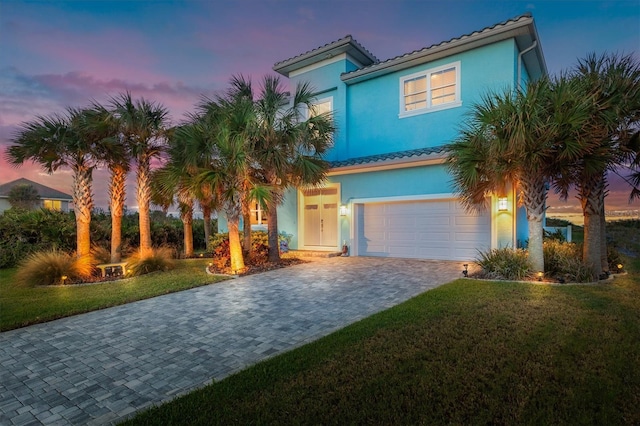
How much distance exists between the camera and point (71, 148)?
31.5 feet

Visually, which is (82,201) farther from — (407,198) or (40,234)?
(407,198)

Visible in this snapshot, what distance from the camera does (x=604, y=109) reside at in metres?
7.38

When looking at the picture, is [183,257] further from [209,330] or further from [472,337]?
[472,337]

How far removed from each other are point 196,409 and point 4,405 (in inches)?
75.1

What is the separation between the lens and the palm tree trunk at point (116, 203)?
1067 centimetres

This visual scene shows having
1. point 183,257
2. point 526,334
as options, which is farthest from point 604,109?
point 183,257

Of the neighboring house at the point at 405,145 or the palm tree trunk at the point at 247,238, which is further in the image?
the palm tree trunk at the point at 247,238

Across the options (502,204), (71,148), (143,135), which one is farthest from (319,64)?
(71,148)

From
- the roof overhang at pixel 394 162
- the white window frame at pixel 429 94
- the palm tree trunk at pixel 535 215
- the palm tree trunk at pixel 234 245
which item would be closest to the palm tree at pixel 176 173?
the palm tree trunk at pixel 234 245

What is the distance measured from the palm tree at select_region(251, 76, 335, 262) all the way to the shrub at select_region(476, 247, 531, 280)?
234 inches

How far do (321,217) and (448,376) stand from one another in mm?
11526

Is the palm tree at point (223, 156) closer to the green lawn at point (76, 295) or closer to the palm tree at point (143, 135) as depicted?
the palm tree at point (143, 135)

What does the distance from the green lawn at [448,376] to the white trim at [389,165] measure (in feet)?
22.8

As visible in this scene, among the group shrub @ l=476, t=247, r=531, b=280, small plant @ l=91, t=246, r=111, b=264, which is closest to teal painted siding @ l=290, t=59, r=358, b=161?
shrub @ l=476, t=247, r=531, b=280
